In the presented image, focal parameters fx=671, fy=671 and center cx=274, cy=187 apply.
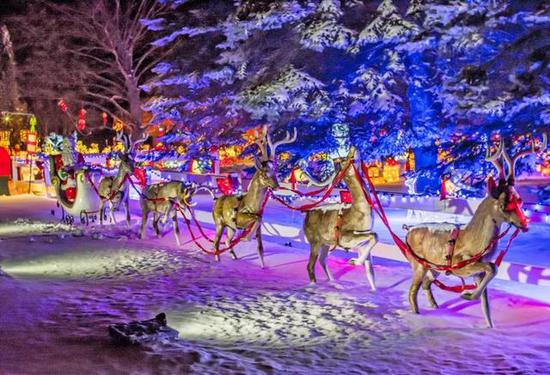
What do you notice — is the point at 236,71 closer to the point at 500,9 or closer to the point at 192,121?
the point at 192,121

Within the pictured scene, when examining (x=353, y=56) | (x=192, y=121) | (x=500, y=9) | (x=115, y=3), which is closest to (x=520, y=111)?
(x=500, y=9)

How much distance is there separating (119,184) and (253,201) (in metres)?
7.05

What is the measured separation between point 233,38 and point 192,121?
445 cm

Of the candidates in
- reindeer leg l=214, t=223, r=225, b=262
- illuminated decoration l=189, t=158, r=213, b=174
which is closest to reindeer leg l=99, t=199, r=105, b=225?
reindeer leg l=214, t=223, r=225, b=262

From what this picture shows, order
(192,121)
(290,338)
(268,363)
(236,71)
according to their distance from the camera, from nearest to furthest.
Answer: (268,363), (290,338), (236,71), (192,121)

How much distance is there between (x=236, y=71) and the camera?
69.8 ft

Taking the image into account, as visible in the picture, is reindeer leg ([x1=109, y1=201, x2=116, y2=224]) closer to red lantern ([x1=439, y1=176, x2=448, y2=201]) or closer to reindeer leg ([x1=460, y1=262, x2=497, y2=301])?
red lantern ([x1=439, y1=176, x2=448, y2=201])

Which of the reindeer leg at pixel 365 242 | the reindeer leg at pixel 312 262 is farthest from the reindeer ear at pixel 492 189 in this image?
the reindeer leg at pixel 312 262

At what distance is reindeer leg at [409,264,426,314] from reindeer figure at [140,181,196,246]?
7373 mm

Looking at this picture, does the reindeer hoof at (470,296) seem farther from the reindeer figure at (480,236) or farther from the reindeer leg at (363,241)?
the reindeer leg at (363,241)

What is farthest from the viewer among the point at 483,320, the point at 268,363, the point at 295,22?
the point at 295,22

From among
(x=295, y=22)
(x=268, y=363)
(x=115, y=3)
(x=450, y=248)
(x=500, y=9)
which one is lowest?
(x=268, y=363)

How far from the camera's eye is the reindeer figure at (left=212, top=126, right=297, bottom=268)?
444 inches

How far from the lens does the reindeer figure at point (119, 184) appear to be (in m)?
17.0
